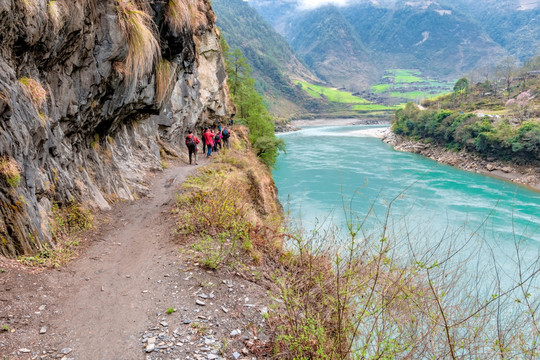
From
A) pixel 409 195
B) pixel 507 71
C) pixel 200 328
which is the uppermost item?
pixel 507 71

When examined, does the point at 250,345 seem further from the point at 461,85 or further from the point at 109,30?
the point at 461,85

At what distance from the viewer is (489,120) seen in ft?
190

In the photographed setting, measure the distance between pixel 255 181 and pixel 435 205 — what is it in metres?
21.5

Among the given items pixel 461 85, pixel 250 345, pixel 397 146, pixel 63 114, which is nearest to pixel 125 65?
pixel 63 114

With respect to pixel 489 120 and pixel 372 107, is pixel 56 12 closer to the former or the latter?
pixel 489 120

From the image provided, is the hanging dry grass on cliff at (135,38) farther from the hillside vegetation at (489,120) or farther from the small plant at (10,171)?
the hillside vegetation at (489,120)

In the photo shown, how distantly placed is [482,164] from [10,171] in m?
61.0

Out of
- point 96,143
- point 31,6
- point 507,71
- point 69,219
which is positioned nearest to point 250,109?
point 96,143

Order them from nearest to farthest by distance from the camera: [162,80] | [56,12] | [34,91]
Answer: [34,91] < [56,12] < [162,80]

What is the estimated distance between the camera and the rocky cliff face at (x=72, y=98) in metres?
5.44

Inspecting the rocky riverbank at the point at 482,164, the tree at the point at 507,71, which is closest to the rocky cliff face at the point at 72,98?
the rocky riverbank at the point at 482,164

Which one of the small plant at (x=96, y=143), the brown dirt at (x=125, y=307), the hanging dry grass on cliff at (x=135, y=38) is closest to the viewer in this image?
the brown dirt at (x=125, y=307)

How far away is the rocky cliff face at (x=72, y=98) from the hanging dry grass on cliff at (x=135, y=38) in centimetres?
3

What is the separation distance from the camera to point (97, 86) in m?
8.40
